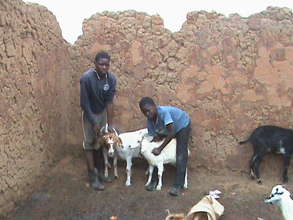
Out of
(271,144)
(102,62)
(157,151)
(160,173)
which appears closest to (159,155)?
(157,151)

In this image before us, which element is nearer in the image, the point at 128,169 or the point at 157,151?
the point at 157,151

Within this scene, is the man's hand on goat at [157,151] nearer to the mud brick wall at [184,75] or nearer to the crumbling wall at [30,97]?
the mud brick wall at [184,75]

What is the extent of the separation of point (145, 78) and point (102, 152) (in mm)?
1275

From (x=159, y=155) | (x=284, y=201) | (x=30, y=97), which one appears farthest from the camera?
(x=159, y=155)

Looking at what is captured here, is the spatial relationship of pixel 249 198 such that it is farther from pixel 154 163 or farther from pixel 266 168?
pixel 154 163

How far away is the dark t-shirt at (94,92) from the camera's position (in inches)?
217

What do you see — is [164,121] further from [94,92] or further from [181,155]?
[94,92]

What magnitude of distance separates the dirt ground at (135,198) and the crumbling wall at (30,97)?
0.23 metres

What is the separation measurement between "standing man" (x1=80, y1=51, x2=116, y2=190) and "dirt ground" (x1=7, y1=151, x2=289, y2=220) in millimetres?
310

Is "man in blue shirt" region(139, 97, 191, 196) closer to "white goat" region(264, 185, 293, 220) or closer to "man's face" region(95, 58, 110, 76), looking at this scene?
"man's face" region(95, 58, 110, 76)

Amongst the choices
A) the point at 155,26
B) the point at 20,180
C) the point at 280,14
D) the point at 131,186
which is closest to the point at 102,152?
the point at 131,186

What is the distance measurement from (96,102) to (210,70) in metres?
1.76

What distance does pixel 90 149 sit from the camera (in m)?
5.85

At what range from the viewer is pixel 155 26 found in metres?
Result: 6.33
